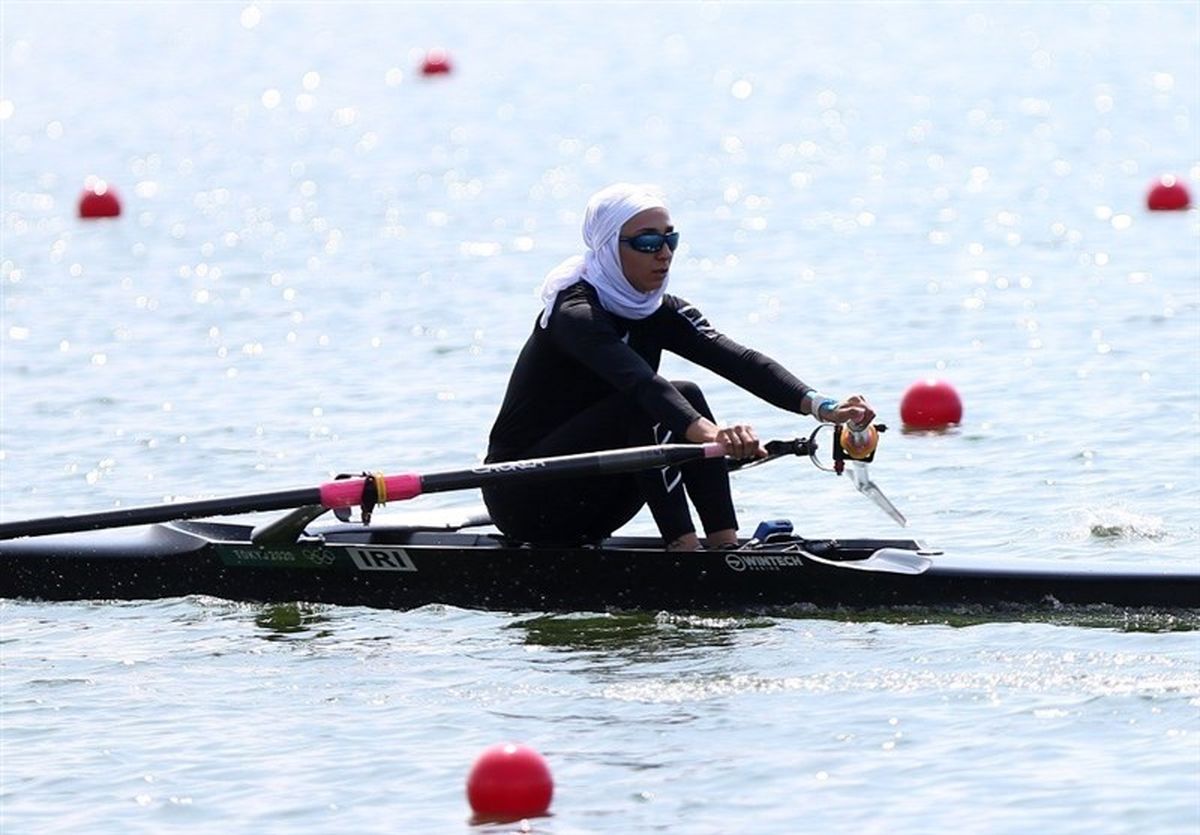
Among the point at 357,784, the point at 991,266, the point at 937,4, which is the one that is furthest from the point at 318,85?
the point at 357,784

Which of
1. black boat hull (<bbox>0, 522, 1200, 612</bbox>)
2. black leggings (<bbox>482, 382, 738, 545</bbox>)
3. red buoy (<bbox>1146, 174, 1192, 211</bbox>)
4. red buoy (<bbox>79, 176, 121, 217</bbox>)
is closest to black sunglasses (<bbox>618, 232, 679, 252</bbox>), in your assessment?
black leggings (<bbox>482, 382, 738, 545</bbox>)

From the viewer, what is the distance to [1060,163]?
80.0 feet

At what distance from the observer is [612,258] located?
8.62 meters

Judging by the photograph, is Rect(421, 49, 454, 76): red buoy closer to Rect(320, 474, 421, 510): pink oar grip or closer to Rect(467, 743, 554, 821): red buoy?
Rect(320, 474, 421, 510): pink oar grip

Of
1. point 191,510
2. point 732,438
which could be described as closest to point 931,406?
point 732,438

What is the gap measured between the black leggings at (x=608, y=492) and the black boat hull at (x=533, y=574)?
Answer: 9cm

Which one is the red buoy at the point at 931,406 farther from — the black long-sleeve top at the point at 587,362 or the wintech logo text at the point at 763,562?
the wintech logo text at the point at 763,562

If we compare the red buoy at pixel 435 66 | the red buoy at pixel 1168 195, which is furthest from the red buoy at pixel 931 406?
the red buoy at pixel 435 66

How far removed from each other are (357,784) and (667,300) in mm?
2460

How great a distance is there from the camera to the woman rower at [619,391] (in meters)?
8.49

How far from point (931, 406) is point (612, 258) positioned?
15.1 ft

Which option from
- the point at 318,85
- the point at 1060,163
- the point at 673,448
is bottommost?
the point at 673,448

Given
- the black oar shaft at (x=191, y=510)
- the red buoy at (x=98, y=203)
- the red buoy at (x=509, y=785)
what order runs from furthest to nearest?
the red buoy at (x=98, y=203) → the black oar shaft at (x=191, y=510) → the red buoy at (x=509, y=785)

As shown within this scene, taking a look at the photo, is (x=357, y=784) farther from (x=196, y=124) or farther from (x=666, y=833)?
(x=196, y=124)
